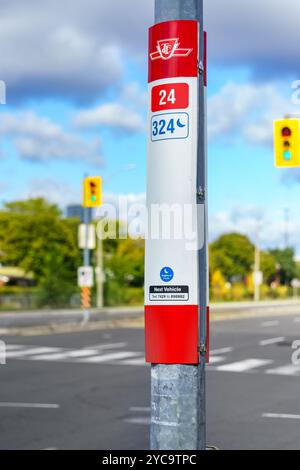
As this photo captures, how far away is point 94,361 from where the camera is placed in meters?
18.8

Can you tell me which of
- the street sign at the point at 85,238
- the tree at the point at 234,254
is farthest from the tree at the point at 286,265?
the street sign at the point at 85,238

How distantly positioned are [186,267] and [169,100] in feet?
2.63

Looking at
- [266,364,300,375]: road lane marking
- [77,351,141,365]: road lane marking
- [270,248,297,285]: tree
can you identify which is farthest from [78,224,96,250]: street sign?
[270,248,297,285]: tree

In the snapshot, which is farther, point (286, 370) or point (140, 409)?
point (286, 370)

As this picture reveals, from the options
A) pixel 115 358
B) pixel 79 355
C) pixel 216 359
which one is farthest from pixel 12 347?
pixel 216 359

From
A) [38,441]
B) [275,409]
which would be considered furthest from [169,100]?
[275,409]

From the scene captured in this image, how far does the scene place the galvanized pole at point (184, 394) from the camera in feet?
11.3

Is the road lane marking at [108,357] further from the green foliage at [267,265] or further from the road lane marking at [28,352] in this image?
the green foliage at [267,265]

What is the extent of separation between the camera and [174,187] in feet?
11.6

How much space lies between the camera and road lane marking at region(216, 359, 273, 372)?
674 inches

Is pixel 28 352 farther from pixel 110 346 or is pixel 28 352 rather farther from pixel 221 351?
pixel 221 351

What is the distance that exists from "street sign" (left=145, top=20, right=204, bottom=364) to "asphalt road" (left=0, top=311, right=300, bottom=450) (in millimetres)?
5391

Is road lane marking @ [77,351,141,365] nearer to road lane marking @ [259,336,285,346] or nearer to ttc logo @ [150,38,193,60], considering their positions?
road lane marking @ [259,336,285,346]

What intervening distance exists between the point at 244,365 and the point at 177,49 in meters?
15.2
